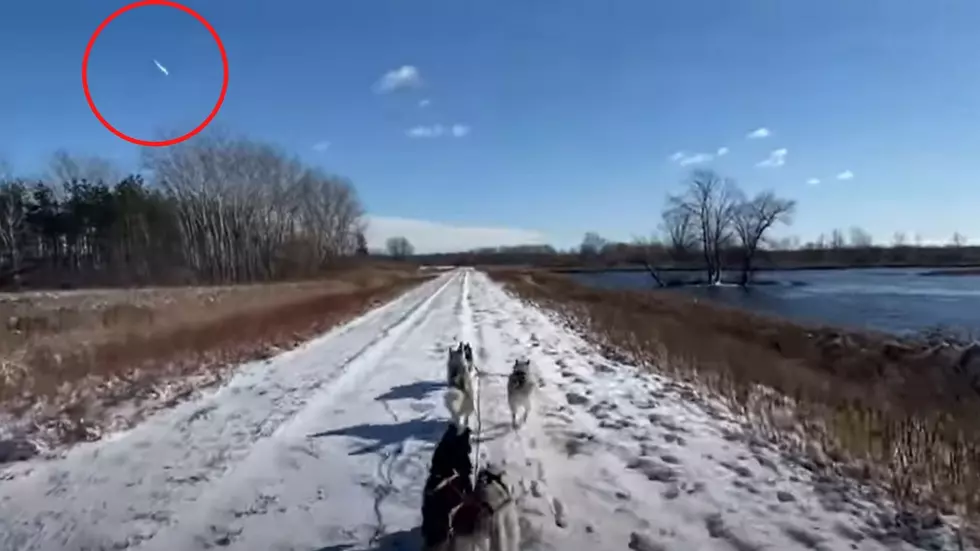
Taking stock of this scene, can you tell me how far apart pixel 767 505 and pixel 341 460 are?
4.17m

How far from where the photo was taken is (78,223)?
7300 cm

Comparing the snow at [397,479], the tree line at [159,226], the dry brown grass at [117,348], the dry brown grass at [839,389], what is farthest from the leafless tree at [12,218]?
the snow at [397,479]

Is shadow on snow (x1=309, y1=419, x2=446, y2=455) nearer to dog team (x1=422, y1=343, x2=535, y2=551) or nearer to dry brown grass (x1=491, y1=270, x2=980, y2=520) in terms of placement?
dog team (x1=422, y1=343, x2=535, y2=551)

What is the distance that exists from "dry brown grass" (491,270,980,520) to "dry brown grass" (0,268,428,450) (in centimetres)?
877

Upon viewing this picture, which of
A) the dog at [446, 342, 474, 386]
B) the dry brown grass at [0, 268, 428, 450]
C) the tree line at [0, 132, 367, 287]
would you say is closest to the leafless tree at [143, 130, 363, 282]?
the tree line at [0, 132, 367, 287]

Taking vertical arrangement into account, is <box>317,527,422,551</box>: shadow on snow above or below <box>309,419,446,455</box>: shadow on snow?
above

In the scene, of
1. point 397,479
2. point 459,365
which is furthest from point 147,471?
point 459,365

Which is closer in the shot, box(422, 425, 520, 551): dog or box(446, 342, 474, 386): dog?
box(422, 425, 520, 551): dog

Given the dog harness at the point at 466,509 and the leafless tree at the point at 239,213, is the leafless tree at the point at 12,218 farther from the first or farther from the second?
the dog harness at the point at 466,509

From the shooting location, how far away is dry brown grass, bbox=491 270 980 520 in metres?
6.88

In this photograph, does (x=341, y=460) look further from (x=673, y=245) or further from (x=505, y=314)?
(x=673, y=245)

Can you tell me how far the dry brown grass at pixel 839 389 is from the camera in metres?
6.88

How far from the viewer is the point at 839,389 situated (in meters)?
13.4

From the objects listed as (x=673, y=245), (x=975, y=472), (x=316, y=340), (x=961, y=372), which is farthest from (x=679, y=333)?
(x=673, y=245)
